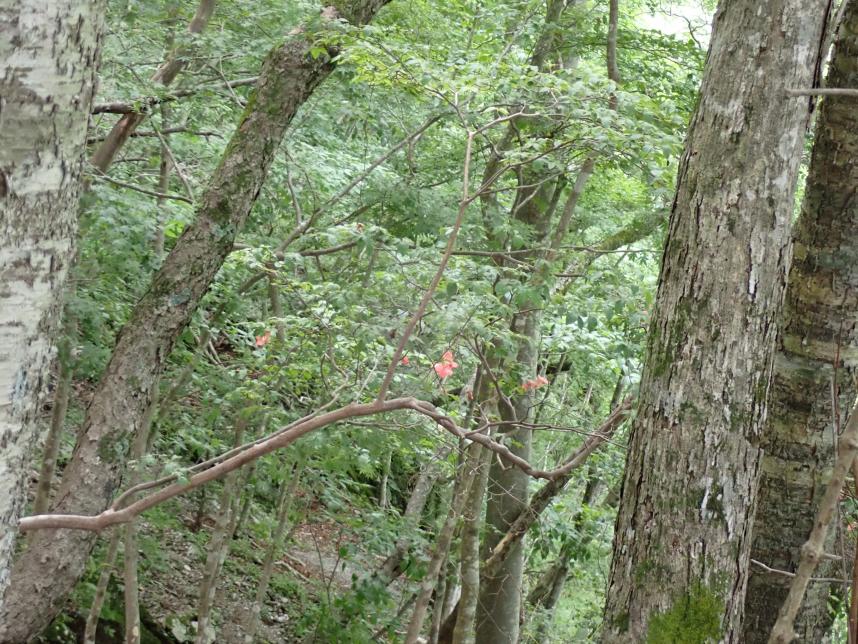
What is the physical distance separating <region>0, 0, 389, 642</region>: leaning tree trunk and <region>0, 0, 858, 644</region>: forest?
18 mm

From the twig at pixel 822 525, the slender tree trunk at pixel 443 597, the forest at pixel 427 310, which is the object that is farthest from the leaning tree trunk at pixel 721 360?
the slender tree trunk at pixel 443 597

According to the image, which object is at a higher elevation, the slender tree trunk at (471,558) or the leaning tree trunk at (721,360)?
the leaning tree trunk at (721,360)

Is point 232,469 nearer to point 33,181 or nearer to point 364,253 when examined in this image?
point 33,181

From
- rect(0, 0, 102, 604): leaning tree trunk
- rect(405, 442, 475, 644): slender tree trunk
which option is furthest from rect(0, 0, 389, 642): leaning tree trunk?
rect(0, 0, 102, 604): leaning tree trunk

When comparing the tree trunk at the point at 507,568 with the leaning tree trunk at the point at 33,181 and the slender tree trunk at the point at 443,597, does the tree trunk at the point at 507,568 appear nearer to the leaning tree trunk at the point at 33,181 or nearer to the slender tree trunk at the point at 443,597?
the slender tree trunk at the point at 443,597

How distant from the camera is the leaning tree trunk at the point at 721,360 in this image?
2400 mm

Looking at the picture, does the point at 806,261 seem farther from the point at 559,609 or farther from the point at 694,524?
the point at 559,609

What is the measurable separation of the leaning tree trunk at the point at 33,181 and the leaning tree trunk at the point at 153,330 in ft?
11.0

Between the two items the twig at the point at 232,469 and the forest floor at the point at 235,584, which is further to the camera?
the forest floor at the point at 235,584

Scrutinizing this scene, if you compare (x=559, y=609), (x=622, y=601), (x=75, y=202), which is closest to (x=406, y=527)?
(x=622, y=601)

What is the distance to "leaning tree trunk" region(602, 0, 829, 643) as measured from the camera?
2.40 meters

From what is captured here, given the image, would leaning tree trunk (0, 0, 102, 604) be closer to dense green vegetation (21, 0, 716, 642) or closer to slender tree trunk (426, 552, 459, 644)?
dense green vegetation (21, 0, 716, 642)

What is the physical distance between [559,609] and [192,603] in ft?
21.7

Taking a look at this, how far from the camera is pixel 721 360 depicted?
7.98 ft
